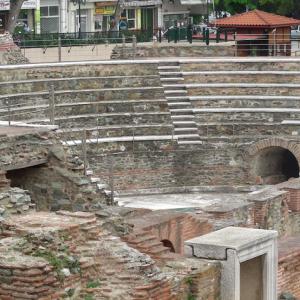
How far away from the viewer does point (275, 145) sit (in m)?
39.8

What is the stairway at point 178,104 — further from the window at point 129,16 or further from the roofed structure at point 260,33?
the window at point 129,16

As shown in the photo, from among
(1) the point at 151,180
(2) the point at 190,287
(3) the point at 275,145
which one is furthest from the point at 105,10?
(2) the point at 190,287

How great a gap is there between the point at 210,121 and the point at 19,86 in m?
5.70

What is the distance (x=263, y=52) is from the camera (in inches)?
1833

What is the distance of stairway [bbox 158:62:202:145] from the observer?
39844 millimetres

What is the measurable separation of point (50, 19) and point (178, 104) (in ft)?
73.7

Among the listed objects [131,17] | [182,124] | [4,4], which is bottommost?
[182,124]

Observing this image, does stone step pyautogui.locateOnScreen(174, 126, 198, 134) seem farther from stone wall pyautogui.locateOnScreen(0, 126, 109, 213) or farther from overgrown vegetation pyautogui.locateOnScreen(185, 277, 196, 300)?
overgrown vegetation pyautogui.locateOnScreen(185, 277, 196, 300)

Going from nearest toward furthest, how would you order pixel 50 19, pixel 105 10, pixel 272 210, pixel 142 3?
pixel 272 210 < pixel 50 19 < pixel 105 10 < pixel 142 3

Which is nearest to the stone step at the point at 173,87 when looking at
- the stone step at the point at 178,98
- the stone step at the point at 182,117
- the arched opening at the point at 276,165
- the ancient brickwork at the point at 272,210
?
the stone step at the point at 178,98

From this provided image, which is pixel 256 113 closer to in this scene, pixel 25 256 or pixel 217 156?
pixel 217 156

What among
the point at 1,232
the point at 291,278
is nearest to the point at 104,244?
the point at 1,232

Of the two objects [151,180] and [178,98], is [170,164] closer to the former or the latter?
[151,180]

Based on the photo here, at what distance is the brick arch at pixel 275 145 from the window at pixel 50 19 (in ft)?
76.5
